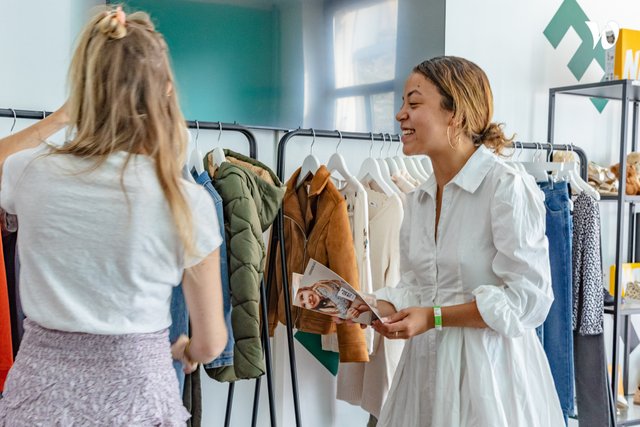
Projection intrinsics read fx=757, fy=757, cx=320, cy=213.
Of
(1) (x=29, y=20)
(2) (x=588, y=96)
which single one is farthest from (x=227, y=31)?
(2) (x=588, y=96)

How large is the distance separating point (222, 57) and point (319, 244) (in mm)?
848

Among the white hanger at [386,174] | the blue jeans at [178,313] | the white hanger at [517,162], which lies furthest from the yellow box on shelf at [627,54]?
the blue jeans at [178,313]

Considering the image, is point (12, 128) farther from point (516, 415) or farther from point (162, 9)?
point (516, 415)

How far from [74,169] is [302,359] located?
2.16m

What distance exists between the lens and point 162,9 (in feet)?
9.11

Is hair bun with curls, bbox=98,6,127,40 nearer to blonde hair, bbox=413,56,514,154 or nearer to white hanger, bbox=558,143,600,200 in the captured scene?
blonde hair, bbox=413,56,514,154

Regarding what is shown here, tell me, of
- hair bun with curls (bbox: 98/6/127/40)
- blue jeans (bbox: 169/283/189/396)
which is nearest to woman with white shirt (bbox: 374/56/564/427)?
blue jeans (bbox: 169/283/189/396)

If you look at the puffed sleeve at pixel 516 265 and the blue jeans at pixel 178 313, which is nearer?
the puffed sleeve at pixel 516 265

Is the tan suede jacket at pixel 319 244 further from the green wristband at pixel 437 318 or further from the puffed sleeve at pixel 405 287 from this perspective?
the green wristband at pixel 437 318

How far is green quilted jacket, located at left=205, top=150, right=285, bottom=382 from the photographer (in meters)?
2.23

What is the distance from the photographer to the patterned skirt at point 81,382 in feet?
4.06

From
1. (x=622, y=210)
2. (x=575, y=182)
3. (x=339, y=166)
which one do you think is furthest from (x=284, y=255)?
(x=622, y=210)

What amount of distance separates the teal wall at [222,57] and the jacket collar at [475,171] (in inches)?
48.4

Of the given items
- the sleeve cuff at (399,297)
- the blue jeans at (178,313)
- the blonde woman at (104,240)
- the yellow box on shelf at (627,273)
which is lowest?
the yellow box on shelf at (627,273)
